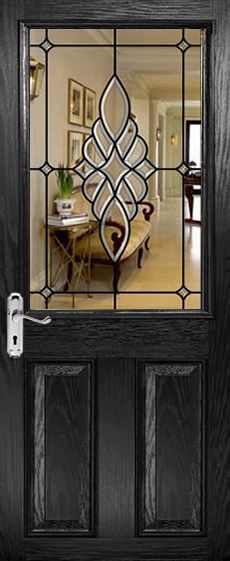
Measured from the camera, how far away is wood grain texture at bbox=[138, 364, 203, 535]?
337 centimetres

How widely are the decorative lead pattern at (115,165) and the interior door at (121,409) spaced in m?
0.06

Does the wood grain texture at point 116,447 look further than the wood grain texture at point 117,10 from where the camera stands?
Yes

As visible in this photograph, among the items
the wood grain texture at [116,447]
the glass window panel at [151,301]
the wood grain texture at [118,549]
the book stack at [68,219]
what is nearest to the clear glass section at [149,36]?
the book stack at [68,219]

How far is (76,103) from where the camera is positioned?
3279mm

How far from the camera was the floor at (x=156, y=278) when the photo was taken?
3.36 meters

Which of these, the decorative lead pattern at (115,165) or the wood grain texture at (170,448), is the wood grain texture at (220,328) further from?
the decorative lead pattern at (115,165)

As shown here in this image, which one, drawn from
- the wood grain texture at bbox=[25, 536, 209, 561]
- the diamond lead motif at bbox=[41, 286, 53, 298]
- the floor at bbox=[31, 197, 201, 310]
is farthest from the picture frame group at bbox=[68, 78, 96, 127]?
the wood grain texture at bbox=[25, 536, 209, 561]

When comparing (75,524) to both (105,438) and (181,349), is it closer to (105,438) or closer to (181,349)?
(105,438)

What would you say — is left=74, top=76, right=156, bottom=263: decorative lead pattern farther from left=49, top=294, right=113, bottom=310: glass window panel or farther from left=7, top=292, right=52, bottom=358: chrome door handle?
left=7, top=292, right=52, bottom=358: chrome door handle

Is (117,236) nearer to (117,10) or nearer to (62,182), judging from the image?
(62,182)

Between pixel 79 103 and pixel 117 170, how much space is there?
0.74ft

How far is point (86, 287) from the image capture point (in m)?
3.38

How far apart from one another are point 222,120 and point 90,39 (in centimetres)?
44

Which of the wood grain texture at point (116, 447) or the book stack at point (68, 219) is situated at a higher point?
the book stack at point (68, 219)
